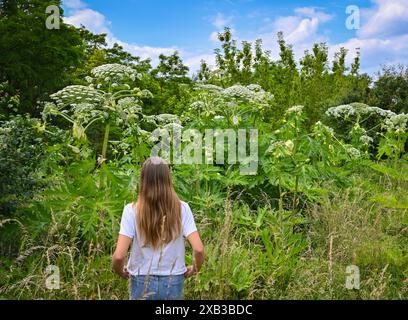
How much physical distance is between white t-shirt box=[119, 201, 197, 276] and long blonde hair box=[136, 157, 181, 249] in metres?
0.04

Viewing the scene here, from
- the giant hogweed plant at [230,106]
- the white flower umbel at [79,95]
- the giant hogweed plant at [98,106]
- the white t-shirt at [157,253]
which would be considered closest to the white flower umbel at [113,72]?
the giant hogweed plant at [98,106]

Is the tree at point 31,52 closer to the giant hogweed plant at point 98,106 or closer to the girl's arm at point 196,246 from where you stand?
the giant hogweed plant at point 98,106

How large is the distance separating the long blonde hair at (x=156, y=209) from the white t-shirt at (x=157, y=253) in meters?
0.04

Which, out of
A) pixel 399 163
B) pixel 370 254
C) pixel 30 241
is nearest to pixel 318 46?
pixel 399 163

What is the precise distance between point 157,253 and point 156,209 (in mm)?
283

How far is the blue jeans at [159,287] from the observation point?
3426 millimetres

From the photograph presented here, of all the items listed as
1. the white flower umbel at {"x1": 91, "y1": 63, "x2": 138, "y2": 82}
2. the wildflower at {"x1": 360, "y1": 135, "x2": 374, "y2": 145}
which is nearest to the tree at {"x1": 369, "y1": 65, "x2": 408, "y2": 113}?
the wildflower at {"x1": 360, "y1": 135, "x2": 374, "y2": 145}

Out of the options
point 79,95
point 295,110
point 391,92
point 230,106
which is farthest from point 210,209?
point 391,92

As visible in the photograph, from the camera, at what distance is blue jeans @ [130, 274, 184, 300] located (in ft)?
11.2

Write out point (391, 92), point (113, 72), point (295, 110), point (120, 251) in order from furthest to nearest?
point (391, 92) < point (295, 110) < point (113, 72) < point (120, 251)

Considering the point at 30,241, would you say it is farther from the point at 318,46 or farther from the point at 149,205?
the point at 318,46

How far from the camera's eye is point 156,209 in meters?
3.36

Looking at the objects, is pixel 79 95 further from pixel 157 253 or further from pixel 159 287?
pixel 159 287

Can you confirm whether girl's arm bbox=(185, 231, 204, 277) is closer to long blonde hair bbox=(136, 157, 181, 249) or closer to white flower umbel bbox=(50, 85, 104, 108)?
long blonde hair bbox=(136, 157, 181, 249)
